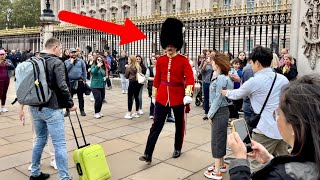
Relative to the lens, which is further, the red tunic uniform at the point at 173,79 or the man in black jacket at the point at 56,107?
the red tunic uniform at the point at 173,79

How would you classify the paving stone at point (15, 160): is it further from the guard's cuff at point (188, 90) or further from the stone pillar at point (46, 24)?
the stone pillar at point (46, 24)

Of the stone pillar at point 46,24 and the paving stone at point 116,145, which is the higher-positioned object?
the stone pillar at point 46,24

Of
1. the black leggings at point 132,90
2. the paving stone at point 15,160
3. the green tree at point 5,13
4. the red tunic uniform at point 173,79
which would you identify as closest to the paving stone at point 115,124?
the black leggings at point 132,90

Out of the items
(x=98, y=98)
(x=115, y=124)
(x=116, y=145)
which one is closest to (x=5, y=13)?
(x=98, y=98)

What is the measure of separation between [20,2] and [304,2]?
72.1 m

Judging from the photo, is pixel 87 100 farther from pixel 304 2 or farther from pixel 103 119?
pixel 304 2

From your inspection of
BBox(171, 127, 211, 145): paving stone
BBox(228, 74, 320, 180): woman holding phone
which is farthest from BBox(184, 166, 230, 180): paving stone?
BBox(228, 74, 320, 180): woman holding phone

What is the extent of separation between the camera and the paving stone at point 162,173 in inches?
188

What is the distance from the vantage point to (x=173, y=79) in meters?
5.52

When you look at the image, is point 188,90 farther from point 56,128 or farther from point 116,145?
point 56,128

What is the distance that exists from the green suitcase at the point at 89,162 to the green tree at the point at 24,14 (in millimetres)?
71283

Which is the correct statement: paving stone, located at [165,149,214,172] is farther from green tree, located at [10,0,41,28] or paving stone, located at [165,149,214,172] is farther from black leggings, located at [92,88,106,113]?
green tree, located at [10,0,41,28]

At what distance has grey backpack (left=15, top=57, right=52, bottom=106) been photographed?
4035mm

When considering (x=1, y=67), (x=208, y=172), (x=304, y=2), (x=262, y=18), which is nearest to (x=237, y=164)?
(x=208, y=172)
